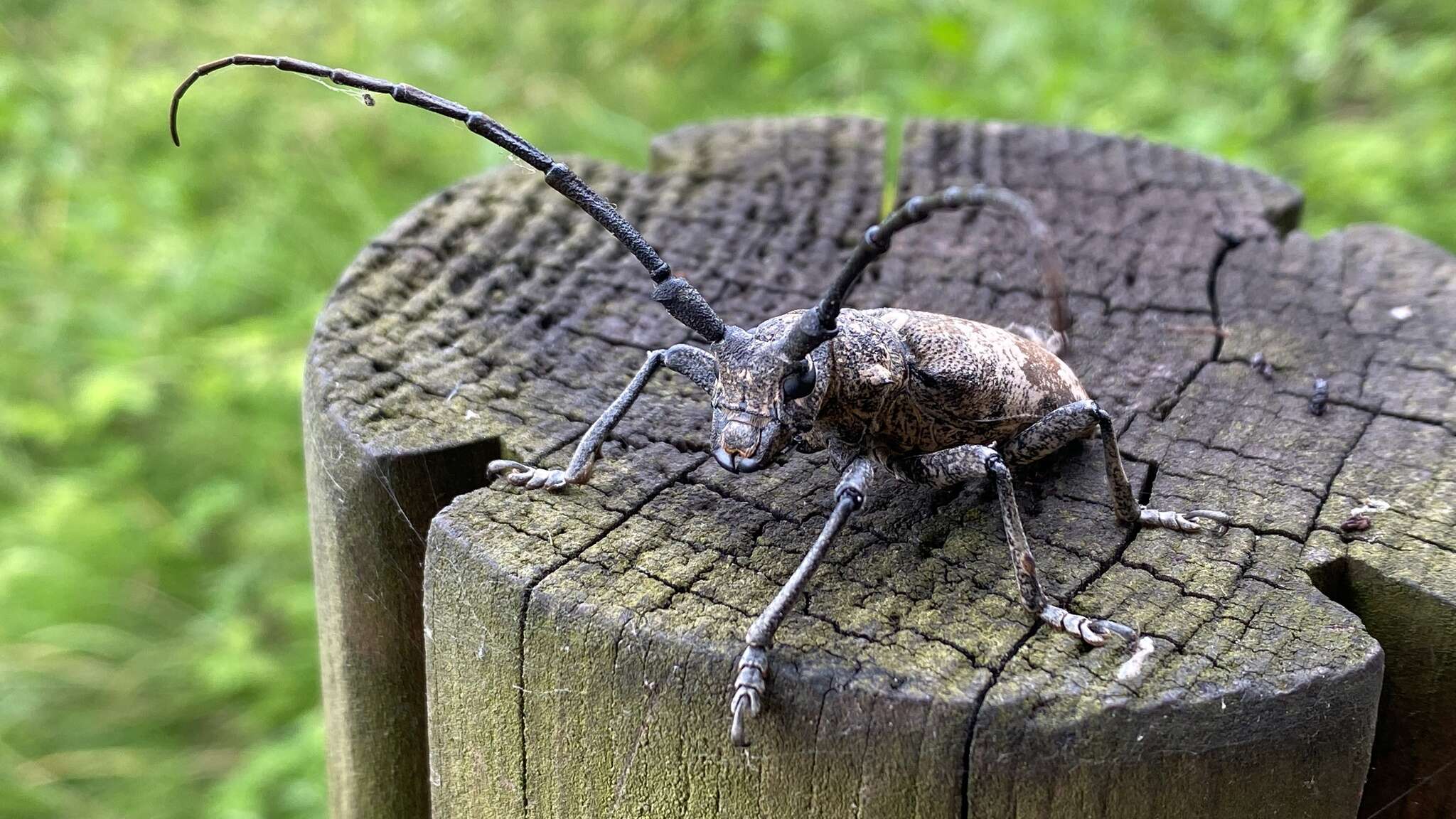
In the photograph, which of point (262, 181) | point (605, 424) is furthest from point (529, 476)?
point (262, 181)

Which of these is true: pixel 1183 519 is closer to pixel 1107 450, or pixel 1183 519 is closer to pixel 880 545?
pixel 1107 450

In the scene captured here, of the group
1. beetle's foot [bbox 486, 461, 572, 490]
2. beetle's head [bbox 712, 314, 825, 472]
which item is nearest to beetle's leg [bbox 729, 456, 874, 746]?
beetle's head [bbox 712, 314, 825, 472]

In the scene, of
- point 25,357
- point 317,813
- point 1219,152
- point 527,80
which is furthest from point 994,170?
point 25,357

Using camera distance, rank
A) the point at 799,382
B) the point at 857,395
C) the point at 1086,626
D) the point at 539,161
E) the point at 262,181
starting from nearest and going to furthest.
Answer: the point at 1086,626
the point at 539,161
the point at 799,382
the point at 857,395
the point at 262,181

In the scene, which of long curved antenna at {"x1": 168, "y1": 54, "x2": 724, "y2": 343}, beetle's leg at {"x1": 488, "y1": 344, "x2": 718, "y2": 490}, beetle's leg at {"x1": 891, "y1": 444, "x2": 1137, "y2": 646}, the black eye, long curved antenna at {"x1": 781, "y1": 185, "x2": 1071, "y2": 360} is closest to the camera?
long curved antenna at {"x1": 781, "y1": 185, "x2": 1071, "y2": 360}

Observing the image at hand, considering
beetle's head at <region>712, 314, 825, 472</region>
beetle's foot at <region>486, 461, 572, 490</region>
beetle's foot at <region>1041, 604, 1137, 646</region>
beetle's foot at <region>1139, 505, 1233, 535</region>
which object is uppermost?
beetle's head at <region>712, 314, 825, 472</region>

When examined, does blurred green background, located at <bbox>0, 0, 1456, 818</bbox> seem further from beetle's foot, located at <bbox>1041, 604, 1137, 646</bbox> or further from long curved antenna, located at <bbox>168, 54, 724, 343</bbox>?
beetle's foot, located at <bbox>1041, 604, 1137, 646</bbox>
